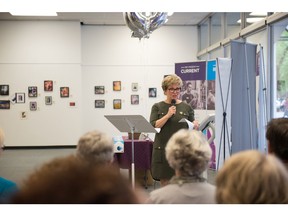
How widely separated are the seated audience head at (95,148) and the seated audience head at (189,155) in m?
0.42

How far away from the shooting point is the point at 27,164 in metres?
7.90

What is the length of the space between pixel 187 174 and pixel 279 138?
0.66 metres

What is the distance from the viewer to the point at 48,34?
410 inches

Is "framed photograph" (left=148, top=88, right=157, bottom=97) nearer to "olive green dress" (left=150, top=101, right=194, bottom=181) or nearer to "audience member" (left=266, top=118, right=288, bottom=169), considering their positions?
"olive green dress" (left=150, top=101, right=194, bottom=181)

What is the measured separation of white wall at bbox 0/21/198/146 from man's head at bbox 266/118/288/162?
8852mm

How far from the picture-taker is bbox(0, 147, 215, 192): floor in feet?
18.7

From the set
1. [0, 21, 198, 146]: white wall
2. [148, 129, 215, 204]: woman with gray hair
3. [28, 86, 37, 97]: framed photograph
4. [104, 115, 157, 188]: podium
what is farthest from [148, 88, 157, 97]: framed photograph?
[148, 129, 215, 204]: woman with gray hair

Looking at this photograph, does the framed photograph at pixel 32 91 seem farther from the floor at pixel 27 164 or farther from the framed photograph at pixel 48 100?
the floor at pixel 27 164

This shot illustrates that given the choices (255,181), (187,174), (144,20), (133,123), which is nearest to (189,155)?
(187,174)

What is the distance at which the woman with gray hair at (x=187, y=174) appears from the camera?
5.78 feet

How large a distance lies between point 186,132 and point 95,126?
367 inches

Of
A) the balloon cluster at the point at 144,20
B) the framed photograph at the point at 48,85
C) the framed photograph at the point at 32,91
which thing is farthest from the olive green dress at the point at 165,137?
the framed photograph at the point at 32,91
